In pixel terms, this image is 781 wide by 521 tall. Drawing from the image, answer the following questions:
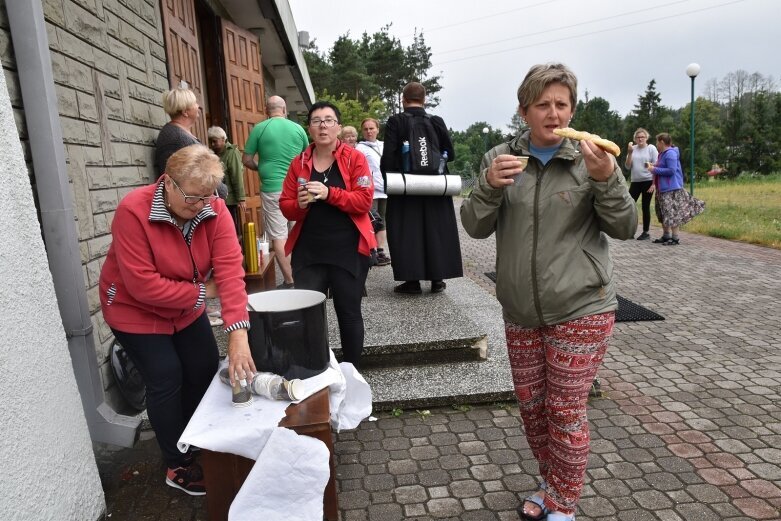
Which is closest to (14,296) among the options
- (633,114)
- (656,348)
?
(656,348)

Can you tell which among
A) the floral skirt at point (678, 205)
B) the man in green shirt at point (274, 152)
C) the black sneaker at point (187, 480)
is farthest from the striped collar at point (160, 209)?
the floral skirt at point (678, 205)

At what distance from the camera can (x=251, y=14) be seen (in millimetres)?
8031

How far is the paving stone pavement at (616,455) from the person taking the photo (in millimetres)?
2686

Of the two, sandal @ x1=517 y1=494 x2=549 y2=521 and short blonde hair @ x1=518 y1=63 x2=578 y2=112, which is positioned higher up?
short blonde hair @ x1=518 y1=63 x2=578 y2=112

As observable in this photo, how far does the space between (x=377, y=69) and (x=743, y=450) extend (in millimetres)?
51736

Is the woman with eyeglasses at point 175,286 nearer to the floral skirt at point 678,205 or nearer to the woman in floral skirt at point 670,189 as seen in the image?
the woman in floral skirt at point 670,189

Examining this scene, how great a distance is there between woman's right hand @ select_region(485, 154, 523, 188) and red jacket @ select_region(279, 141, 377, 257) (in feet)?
4.44

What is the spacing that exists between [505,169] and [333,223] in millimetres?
1527

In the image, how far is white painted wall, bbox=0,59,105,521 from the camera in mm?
1999

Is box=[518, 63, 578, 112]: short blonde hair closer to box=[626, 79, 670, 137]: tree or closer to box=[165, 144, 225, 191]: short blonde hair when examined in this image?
box=[165, 144, 225, 191]: short blonde hair

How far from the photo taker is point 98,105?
348 cm

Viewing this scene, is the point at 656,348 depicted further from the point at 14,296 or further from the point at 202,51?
the point at 202,51

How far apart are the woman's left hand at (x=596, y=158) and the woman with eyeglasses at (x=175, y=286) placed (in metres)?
1.49

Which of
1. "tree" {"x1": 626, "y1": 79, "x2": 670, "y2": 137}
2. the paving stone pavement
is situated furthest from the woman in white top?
"tree" {"x1": 626, "y1": 79, "x2": 670, "y2": 137}
